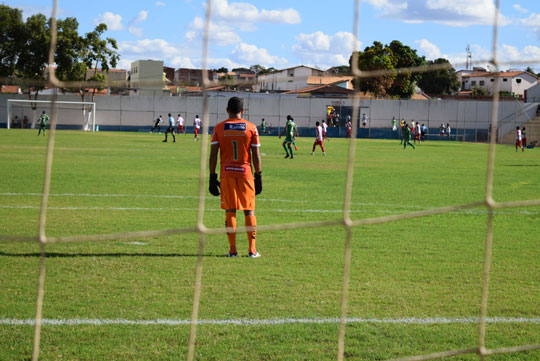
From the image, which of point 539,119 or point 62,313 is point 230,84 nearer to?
point 62,313

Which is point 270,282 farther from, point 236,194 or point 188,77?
point 188,77

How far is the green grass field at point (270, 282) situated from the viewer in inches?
182

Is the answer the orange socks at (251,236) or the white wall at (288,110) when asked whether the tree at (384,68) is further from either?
the white wall at (288,110)

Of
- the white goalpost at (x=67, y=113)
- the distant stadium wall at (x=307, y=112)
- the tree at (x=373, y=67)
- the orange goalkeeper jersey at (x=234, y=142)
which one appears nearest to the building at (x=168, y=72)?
the tree at (x=373, y=67)

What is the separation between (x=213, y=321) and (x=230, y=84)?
1.78 m

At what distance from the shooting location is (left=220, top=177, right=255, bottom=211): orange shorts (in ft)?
24.2

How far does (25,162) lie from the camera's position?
20.6 metres

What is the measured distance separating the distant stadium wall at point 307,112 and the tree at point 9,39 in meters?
53.3

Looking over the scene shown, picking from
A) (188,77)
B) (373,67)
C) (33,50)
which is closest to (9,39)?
(33,50)

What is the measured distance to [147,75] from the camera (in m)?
5.52

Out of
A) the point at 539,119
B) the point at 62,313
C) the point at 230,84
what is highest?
the point at 539,119

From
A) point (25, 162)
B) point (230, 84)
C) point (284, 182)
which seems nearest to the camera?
point (230, 84)

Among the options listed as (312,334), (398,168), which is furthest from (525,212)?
(398,168)

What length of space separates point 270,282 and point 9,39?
3.32 meters
